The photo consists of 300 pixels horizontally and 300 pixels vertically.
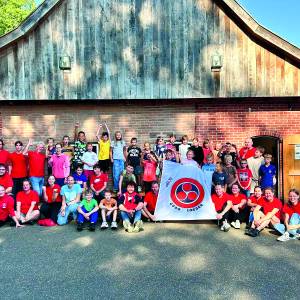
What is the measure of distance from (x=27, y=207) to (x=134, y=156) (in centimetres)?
307

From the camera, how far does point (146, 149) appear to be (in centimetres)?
935

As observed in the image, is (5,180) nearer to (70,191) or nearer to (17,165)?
(17,165)

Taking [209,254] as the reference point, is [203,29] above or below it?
above

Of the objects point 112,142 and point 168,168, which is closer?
point 168,168

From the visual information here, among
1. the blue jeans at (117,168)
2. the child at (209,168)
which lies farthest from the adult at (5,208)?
the child at (209,168)

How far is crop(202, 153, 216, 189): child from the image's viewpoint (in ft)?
27.0

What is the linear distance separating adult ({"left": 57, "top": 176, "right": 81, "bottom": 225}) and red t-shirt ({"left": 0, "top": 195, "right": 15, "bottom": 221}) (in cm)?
108

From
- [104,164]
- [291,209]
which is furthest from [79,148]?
[291,209]

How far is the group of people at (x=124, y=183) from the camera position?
767 centimetres

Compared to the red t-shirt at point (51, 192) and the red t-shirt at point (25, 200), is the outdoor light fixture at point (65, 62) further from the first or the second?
the red t-shirt at point (25, 200)

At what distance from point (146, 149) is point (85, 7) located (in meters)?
4.42

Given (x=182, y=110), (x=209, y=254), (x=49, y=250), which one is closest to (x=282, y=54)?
(x=182, y=110)

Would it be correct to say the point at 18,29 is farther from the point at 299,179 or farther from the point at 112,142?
the point at 299,179

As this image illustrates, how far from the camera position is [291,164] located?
984 cm
